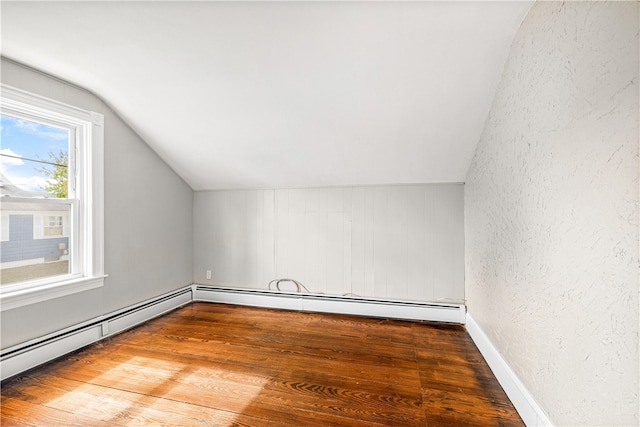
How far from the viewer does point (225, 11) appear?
156 cm

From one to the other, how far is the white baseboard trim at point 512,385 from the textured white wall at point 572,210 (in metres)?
0.05

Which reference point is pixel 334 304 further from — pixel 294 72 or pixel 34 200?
pixel 34 200

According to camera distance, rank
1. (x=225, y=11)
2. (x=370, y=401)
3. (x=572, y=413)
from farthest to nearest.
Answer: (x=370, y=401), (x=225, y=11), (x=572, y=413)

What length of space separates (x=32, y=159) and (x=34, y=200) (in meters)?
0.31

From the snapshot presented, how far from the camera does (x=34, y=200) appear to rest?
2.12 meters

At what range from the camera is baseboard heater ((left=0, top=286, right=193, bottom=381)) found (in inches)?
74.8

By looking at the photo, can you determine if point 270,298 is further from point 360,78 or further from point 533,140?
point 533,140

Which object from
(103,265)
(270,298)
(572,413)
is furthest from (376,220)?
(103,265)

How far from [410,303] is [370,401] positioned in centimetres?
147

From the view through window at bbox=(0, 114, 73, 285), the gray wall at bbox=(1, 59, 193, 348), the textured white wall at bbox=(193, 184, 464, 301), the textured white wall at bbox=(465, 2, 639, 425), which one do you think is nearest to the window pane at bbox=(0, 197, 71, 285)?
Result: the view through window at bbox=(0, 114, 73, 285)

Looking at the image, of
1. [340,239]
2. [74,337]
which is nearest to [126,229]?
[74,337]

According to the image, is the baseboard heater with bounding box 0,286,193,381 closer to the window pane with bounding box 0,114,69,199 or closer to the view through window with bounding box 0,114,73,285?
the view through window with bounding box 0,114,73,285

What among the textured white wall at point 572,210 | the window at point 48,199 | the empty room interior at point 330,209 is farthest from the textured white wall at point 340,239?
the window at point 48,199

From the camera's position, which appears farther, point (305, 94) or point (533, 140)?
point (305, 94)
